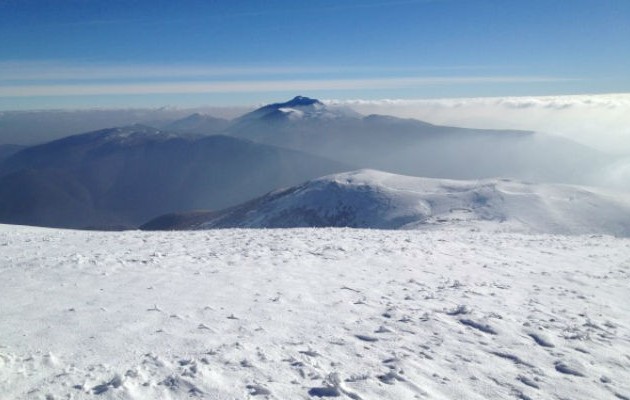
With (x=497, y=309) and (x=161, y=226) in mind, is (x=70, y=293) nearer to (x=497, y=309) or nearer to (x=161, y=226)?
(x=497, y=309)

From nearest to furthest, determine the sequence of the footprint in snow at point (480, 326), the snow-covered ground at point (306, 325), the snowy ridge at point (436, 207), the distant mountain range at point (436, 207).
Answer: the snow-covered ground at point (306, 325) → the footprint in snow at point (480, 326) → the distant mountain range at point (436, 207) → the snowy ridge at point (436, 207)

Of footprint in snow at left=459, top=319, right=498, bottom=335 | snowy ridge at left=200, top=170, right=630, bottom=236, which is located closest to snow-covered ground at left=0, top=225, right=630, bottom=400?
footprint in snow at left=459, top=319, right=498, bottom=335

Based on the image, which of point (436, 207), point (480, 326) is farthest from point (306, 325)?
point (436, 207)

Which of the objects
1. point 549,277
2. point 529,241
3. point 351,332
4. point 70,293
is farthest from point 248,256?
point 529,241

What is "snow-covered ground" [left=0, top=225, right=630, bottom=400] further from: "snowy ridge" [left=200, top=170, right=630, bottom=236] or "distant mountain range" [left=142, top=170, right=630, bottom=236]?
"snowy ridge" [left=200, top=170, right=630, bottom=236]

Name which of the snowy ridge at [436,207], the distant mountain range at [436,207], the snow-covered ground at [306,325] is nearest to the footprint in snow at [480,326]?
the snow-covered ground at [306,325]

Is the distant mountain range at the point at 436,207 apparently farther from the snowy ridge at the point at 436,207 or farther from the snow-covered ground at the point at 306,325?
the snow-covered ground at the point at 306,325
